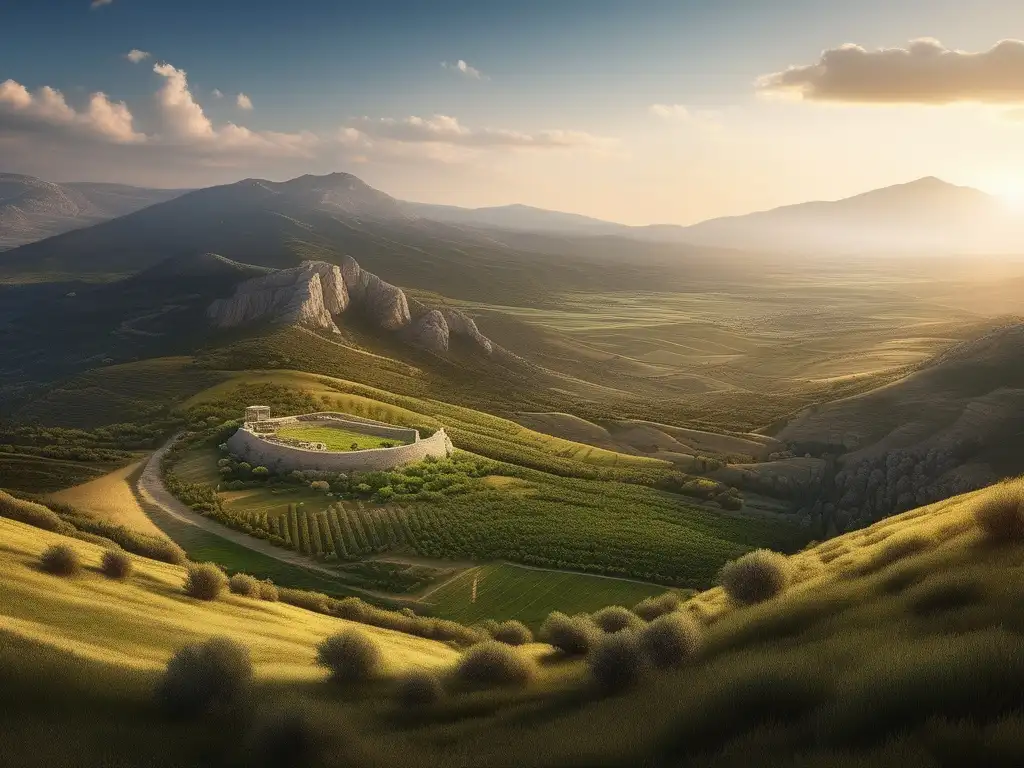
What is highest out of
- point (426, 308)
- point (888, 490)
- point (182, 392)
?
point (426, 308)

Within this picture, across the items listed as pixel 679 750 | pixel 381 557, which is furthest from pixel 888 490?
pixel 679 750

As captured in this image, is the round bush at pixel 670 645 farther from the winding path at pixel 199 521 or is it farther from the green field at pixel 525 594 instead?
the winding path at pixel 199 521

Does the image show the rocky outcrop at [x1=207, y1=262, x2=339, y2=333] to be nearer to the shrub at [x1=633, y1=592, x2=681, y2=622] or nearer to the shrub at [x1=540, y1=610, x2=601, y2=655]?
the shrub at [x1=633, y1=592, x2=681, y2=622]

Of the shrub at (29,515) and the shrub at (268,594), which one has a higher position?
the shrub at (29,515)

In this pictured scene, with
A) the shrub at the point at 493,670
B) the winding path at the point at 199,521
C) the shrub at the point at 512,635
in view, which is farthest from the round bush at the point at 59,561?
the winding path at the point at 199,521

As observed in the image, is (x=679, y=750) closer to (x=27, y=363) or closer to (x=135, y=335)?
(x=135, y=335)

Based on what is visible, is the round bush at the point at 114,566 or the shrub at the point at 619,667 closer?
the shrub at the point at 619,667
